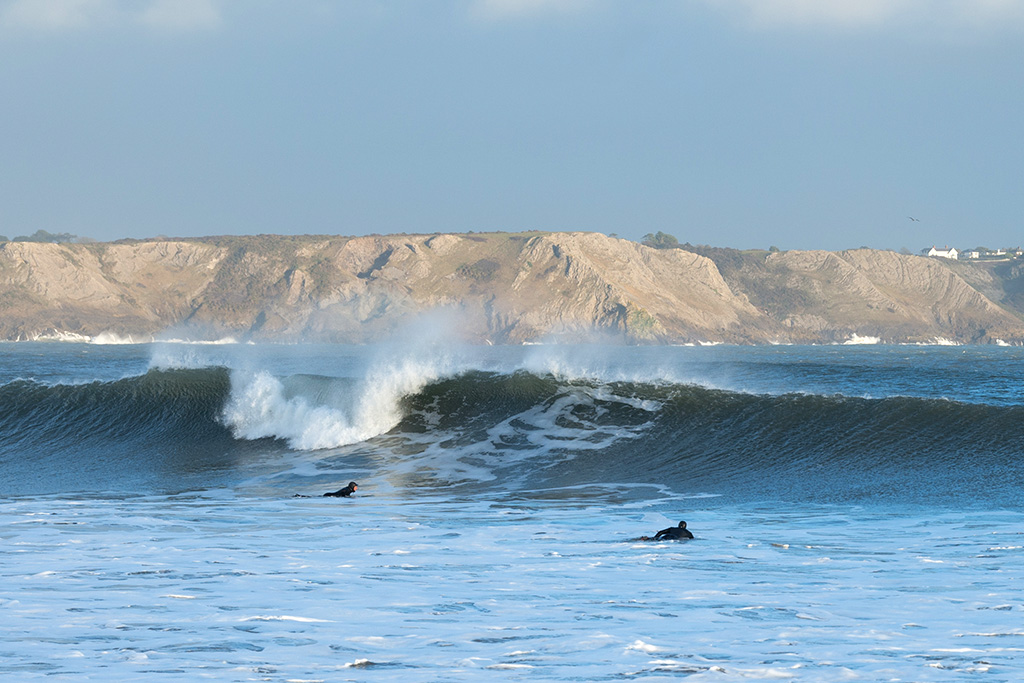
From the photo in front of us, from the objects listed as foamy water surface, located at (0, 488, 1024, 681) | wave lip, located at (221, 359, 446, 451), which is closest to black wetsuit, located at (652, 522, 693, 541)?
foamy water surface, located at (0, 488, 1024, 681)

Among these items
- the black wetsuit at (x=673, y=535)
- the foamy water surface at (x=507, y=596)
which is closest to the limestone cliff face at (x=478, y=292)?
the foamy water surface at (x=507, y=596)

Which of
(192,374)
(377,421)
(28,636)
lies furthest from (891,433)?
(192,374)

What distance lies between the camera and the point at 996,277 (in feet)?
647

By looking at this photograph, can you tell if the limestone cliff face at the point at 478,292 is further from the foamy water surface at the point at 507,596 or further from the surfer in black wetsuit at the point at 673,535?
the surfer in black wetsuit at the point at 673,535

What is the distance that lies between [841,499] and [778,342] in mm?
151679

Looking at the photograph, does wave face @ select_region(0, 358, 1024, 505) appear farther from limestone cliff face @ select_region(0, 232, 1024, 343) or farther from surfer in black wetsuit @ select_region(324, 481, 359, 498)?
limestone cliff face @ select_region(0, 232, 1024, 343)

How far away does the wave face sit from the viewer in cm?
1636

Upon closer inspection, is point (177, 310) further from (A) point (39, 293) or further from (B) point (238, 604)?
(B) point (238, 604)

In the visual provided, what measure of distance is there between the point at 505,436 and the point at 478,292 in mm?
135245

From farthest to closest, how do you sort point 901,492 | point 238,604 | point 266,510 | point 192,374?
point 192,374 < point 901,492 < point 266,510 < point 238,604

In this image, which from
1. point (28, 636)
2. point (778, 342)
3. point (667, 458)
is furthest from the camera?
point (778, 342)

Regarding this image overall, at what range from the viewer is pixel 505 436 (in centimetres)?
2097

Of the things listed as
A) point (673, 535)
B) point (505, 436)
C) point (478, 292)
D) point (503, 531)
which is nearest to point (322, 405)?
point (505, 436)

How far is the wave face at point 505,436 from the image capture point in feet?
53.7
